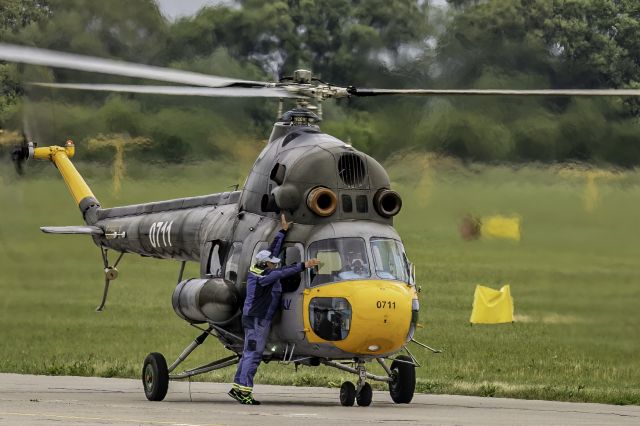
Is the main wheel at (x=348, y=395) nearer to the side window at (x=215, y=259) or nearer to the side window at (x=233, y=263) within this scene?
the side window at (x=233, y=263)

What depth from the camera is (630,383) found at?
21.6 m

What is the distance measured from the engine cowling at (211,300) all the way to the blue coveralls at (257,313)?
27 centimetres

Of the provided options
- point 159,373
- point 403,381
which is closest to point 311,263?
point 403,381

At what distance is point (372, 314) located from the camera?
17.0 metres

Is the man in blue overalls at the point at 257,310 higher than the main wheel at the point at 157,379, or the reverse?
the man in blue overalls at the point at 257,310

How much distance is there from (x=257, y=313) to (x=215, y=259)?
1682 mm

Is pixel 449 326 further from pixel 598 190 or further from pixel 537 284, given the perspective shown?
pixel 598 190

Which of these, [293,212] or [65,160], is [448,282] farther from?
[293,212]

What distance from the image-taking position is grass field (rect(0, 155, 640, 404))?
23719 mm

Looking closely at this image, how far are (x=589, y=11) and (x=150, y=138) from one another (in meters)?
8.14

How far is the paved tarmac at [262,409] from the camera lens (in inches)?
604

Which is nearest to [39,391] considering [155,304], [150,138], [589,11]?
[150,138]

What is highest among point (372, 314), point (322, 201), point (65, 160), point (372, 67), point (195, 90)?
point (372, 67)

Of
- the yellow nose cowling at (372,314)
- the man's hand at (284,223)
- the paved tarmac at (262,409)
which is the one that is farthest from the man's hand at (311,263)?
the paved tarmac at (262,409)
